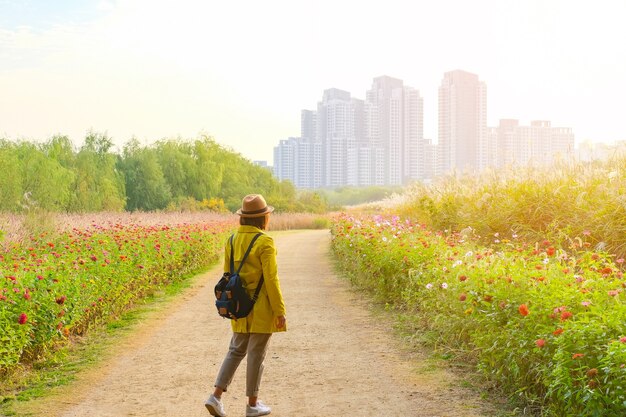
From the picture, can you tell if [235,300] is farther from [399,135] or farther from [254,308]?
[399,135]

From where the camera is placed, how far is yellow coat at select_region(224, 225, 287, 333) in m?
4.67

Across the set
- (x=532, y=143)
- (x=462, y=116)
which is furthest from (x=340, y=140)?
(x=532, y=143)

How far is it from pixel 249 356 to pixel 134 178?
3477 cm

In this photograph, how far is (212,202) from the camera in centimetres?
3738

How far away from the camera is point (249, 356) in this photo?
15.7 feet

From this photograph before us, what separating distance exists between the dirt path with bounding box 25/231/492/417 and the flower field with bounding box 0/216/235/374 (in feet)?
1.83

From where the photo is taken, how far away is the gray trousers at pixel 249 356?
→ 15.6 ft

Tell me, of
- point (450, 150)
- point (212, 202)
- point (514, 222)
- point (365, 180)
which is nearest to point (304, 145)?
point (365, 180)

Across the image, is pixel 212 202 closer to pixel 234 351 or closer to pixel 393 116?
pixel 234 351

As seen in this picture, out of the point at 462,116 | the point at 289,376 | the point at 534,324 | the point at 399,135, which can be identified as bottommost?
the point at 289,376

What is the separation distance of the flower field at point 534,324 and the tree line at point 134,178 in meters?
19.5

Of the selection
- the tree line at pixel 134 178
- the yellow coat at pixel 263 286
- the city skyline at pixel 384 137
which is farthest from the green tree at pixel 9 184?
the city skyline at pixel 384 137

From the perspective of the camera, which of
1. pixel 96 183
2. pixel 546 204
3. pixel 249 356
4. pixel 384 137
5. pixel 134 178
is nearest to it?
pixel 249 356

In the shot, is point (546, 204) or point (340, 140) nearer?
point (546, 204)
